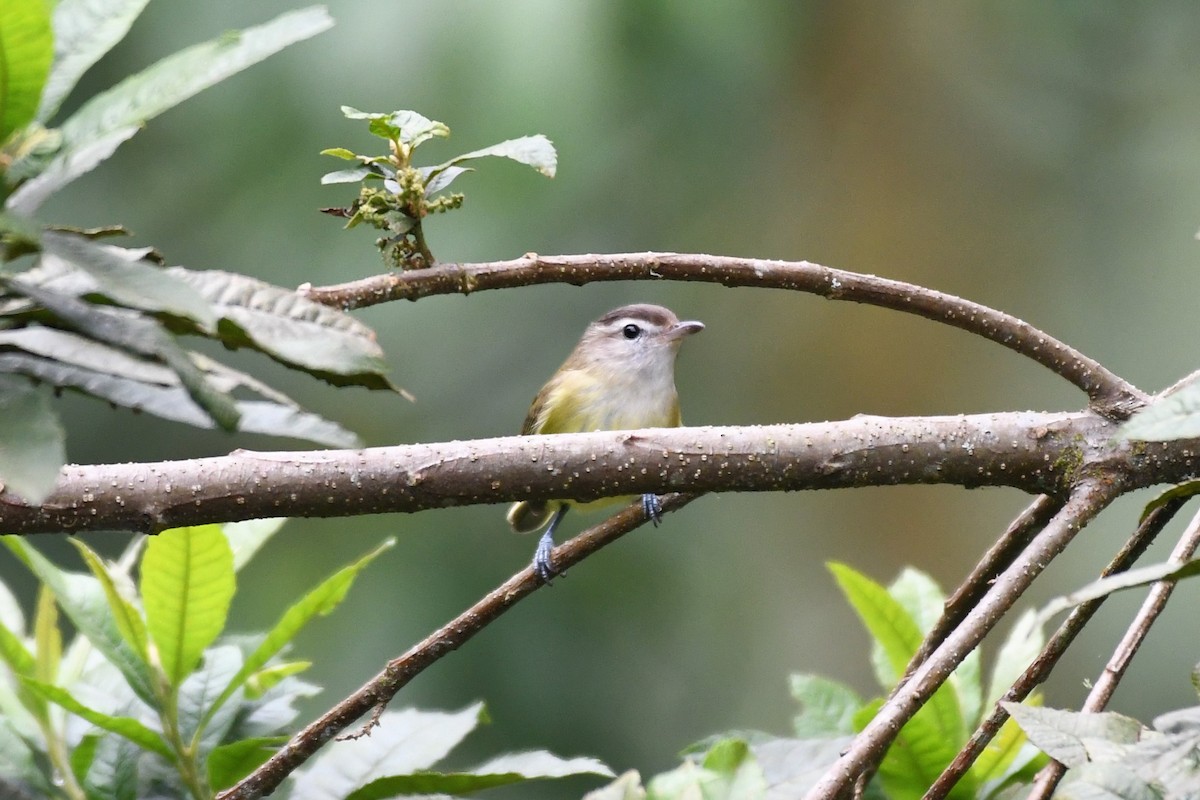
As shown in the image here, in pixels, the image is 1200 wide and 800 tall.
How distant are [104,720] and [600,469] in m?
0.70

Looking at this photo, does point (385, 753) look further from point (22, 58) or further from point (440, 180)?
point (22, 58)

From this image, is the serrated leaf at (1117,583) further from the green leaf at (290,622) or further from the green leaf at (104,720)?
the green leaf at (104,720)

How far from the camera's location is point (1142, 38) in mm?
7152

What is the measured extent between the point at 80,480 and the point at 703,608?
544 centimetres

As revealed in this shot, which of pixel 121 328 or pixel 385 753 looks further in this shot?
pixel 385 753

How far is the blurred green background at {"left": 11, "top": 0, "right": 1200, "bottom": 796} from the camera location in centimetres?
542

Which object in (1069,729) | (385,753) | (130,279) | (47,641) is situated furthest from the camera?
(47,641)

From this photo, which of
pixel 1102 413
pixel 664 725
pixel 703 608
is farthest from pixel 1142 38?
pixel 1102 413

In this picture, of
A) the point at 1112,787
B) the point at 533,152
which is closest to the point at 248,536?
the point at 533,152

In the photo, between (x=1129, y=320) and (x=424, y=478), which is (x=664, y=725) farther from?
(x=424, y=478)

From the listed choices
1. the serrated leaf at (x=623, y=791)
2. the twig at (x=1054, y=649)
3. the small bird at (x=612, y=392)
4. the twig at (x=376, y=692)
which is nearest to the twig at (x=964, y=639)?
the twig at (x=1054, y=649)

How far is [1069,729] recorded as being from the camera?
1259 millimetres

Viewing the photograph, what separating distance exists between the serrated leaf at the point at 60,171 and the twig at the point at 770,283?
539 millimetres

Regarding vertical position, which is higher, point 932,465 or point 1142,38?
point 1142,38
